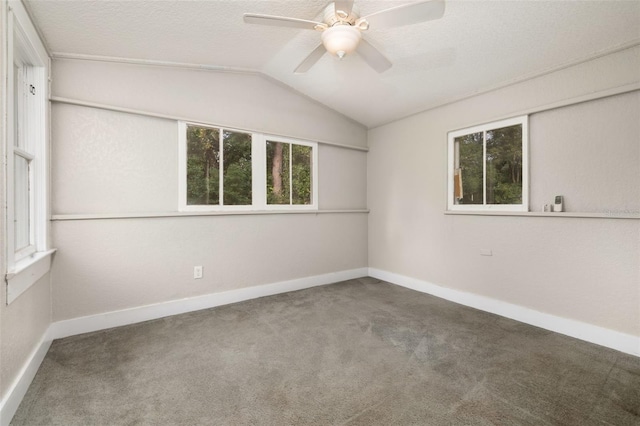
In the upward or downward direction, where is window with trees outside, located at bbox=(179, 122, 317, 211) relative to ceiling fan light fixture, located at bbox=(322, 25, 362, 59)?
downward

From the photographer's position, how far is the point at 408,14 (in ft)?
5.69

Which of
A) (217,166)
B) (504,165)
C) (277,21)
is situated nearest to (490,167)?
(504,165)

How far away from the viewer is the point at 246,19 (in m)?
1.80

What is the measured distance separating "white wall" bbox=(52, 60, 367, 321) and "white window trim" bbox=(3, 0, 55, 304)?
188 millimetres

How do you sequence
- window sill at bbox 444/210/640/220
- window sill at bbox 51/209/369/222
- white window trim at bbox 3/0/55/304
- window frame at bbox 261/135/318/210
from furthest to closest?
1. window frame at bbox 261/135/318/210
2. window sill at bbox 51/209/369/222
3. window sill at bbox 444/210/640/220
4. white window trim at bbox 3/0/55/304

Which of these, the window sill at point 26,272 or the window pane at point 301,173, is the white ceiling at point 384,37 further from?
the window sill at point 26,272

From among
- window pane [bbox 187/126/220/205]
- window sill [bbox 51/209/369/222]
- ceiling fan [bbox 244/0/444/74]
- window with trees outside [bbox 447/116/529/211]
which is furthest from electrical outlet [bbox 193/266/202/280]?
window with trees outside [bbox 447/116/529/211]

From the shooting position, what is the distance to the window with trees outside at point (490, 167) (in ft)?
9.27

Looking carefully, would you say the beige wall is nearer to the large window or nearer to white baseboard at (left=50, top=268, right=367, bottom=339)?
the large window

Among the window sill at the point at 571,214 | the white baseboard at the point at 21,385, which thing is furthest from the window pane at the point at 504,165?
the white baseboard at the point at 21,385

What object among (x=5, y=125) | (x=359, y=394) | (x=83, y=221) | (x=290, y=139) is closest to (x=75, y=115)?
(x=83, y=221)

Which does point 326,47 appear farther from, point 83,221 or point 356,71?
point 83,221

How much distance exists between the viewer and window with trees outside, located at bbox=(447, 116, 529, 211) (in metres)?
2.83

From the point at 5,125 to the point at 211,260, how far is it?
1.97 meters
